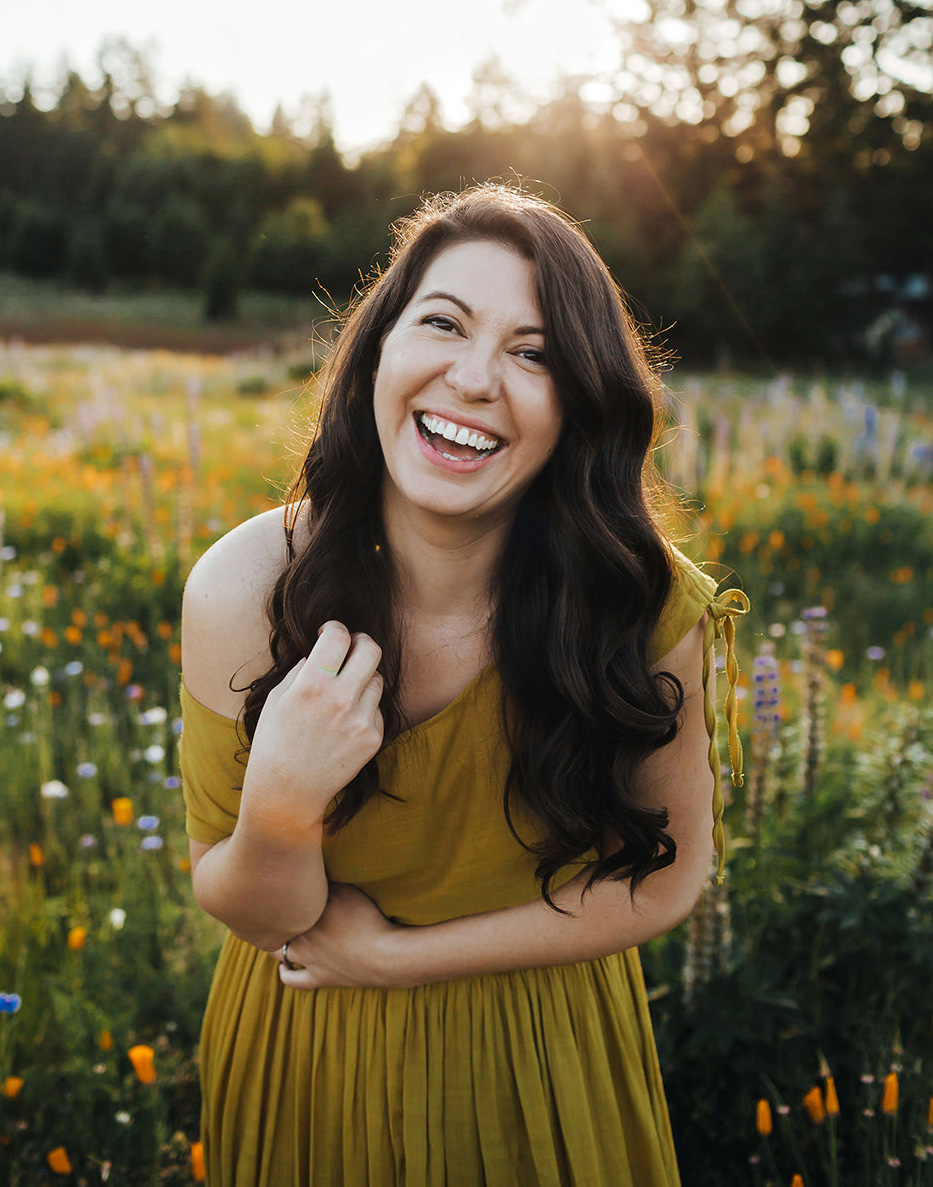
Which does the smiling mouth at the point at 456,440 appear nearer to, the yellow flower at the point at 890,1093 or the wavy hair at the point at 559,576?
the wavy hair at the point at 559,576

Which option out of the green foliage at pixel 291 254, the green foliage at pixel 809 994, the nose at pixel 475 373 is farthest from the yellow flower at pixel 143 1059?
the green foliage at pixel 291 254

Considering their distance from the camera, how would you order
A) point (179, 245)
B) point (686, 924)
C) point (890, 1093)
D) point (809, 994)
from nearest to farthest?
point (890, 1093), point (809, 994), point (686, 924), point (179, 245)

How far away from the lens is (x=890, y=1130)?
6.44 feet

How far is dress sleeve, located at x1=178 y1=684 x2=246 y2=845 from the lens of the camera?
4.81 feet

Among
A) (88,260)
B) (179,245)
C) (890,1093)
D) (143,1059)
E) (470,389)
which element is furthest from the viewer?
(179,245)

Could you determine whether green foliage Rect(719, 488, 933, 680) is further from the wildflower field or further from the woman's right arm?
the woman's right arm

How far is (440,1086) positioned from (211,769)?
70cm

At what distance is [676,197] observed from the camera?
35.0 m

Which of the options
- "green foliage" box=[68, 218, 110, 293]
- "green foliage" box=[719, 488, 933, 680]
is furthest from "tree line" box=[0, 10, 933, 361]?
"green foliage" box=[719, 488, 933, 680]

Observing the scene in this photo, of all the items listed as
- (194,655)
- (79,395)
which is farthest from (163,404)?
(194,655)

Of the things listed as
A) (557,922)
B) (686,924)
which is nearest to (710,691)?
(557,922)

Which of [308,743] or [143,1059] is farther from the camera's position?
[143,1059]

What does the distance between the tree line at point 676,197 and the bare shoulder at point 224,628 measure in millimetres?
24314

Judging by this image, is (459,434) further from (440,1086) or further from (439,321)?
(440,1086)
